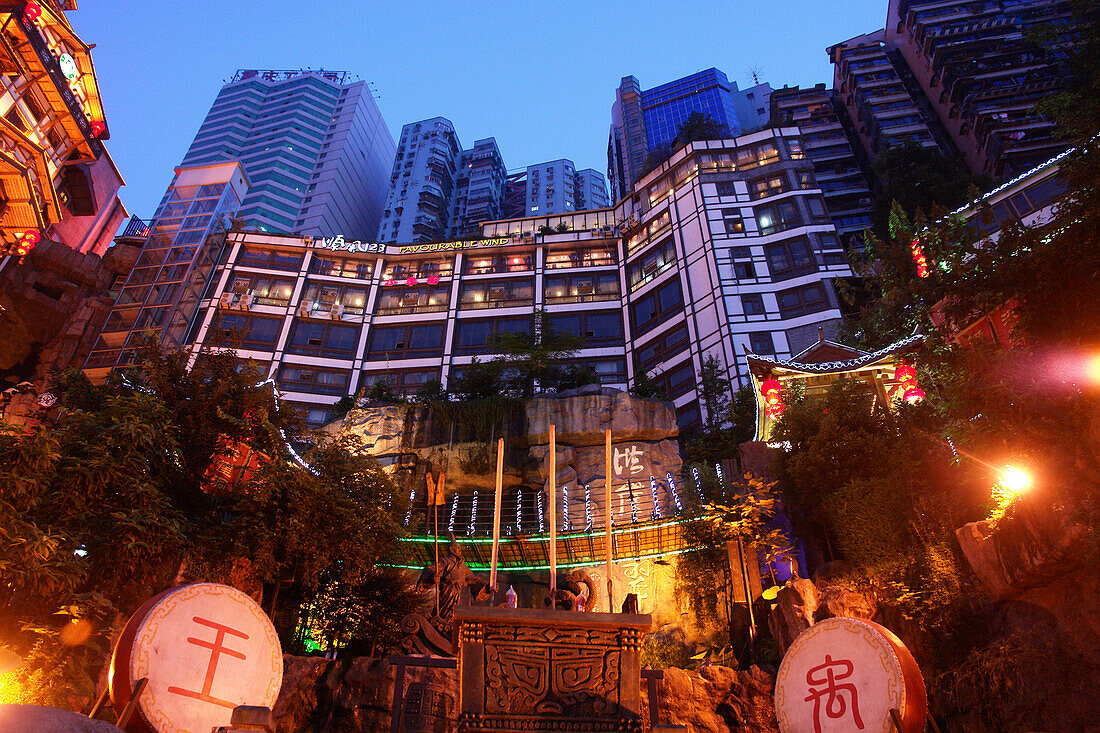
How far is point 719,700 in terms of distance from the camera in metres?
12.4

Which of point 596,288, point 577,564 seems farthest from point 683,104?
point 577,564

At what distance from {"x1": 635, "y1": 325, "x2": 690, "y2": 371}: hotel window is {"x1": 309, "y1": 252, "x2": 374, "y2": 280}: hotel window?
779 inches

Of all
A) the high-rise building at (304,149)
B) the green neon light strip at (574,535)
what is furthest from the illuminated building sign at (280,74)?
the green neon light strip at (574,535)

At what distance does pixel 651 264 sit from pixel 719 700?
31.3 meters

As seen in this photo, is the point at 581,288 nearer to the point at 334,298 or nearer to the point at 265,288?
the point at 334,298

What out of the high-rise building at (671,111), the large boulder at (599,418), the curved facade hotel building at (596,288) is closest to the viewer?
the large boulder at (599,418)

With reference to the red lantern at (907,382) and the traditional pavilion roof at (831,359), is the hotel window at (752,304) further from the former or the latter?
the red lantern at (907,382)

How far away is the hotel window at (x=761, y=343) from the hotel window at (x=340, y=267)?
25.8 m

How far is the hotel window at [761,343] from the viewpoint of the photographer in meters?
33.1

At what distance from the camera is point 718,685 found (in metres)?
12.6

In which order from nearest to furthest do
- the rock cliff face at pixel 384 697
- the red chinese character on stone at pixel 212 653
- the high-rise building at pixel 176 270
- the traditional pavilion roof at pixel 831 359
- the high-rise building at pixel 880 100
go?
the red chinese character on stone at pixel 212 653 → the rock cliff face at pixel 384 697 → the traditional pavilion roof at pixel 831 359 → the high-rise building at pixel 176 270 → the high-rise building at pixel 880 100

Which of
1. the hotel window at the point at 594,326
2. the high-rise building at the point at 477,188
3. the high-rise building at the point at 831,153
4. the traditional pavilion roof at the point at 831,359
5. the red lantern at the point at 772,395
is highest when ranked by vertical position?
the high-rise building at the point at 477,188

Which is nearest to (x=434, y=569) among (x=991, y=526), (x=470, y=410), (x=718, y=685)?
(x=718, y=685)

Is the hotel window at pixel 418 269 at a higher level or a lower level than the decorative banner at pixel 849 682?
higher
